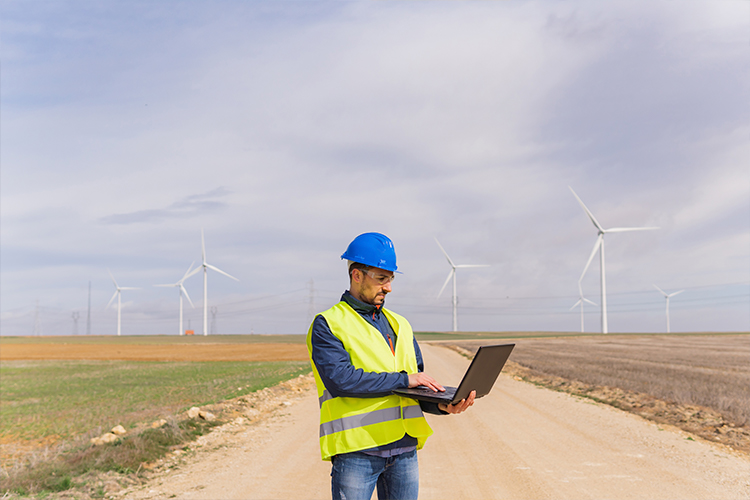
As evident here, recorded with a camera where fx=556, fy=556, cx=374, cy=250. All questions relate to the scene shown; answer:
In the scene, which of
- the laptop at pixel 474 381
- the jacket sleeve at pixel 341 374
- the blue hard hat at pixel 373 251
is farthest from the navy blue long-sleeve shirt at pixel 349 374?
the blue hard hat at pixel 373 251

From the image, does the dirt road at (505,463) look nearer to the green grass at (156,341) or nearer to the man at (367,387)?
the man at (367,387)

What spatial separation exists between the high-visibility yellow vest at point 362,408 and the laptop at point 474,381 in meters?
0.16

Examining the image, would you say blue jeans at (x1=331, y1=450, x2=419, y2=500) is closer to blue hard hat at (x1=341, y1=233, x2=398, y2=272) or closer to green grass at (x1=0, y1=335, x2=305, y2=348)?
blue hard hat at (x1=341, y1=233, x2=398, y2=272)

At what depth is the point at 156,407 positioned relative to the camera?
1769 cm

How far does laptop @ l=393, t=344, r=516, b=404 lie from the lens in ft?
9.50

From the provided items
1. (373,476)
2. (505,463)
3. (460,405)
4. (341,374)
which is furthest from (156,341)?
(460,405)

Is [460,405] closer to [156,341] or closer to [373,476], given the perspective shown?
[373,476]

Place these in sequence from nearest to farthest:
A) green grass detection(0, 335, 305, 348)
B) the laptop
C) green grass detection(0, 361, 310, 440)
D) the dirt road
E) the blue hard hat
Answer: the laptop < the blue hard hat < the dirt road < green grass detection(0, 361, 310, 440) < green grass detection(0, 335, 305, 348)

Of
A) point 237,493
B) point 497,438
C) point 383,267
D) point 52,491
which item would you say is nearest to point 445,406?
point 383,267

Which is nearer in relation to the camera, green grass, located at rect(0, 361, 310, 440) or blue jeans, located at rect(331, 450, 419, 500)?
blue jeans, located at rect(331, 450, 419, 500)

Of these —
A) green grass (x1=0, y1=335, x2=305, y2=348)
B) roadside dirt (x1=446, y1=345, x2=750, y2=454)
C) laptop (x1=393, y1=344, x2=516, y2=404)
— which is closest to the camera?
laptop (x1=393, y1=344, x2=516, y2=404)

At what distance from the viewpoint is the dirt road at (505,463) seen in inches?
288

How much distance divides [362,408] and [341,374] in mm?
287

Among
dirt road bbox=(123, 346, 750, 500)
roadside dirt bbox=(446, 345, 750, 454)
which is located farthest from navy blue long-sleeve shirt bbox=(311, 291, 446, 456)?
roadside dirt bbox=(446, 345, 750, 454)
